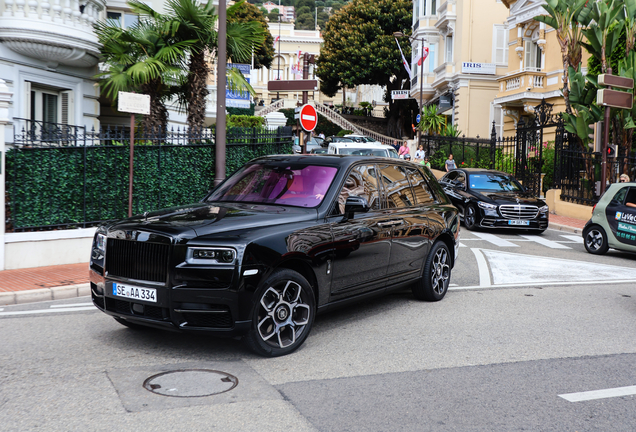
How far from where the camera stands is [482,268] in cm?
1069

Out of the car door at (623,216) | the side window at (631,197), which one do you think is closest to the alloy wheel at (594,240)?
the car door at (623,216)

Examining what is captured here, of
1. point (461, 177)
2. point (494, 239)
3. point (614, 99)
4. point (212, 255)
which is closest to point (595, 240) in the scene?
point (494, 239)

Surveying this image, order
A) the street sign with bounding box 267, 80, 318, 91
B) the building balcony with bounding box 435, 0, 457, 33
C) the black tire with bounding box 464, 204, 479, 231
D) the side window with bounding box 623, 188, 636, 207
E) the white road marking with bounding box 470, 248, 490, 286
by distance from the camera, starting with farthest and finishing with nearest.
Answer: the building balcony with bounding box 435, 0, 457, 33
the black tire with bounding box 464, 204, 479, 231
the street sign with bounding box 267, 80, 318, 91
the side window with bounding box 623, 188, 636, 207
the white road marking with bounding box 470, 248, 490, 286

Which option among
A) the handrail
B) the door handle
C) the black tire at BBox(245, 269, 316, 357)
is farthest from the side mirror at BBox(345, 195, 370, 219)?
the handrail

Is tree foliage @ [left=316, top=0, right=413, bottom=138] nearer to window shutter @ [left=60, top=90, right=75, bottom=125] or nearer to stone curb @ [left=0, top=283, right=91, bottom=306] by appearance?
window shutter @ [left=60, top=90, right=75, bottom=125]

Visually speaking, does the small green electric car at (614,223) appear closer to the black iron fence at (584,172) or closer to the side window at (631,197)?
the side window at (631,197)

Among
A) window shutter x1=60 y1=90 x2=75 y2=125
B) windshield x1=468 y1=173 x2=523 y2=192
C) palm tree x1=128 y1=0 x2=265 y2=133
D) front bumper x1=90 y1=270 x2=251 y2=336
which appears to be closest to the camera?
front bumper x1=90 y1=270 x2=251 y2=336

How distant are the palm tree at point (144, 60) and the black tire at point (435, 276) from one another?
7.14 meters

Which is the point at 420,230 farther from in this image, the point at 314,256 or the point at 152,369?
the point at 152,369

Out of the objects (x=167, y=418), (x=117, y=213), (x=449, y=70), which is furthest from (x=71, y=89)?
(x=449, y=70)

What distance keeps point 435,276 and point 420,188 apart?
112cm

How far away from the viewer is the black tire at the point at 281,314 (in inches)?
206

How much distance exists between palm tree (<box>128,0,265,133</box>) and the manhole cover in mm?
8770

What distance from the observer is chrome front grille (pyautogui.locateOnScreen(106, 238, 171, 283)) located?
16.7 feet
